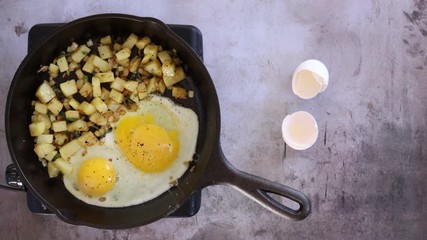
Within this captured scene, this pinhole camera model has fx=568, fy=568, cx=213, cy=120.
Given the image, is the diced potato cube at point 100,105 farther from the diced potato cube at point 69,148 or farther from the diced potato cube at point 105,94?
the diced potato cube at point 69,148

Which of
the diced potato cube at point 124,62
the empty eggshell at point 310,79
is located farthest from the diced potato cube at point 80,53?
the empty eggshell at point 310,79

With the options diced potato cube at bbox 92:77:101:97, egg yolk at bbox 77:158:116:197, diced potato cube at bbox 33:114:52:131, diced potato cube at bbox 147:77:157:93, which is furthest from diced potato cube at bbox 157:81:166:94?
diced potato cube at bbox 33:114:52:131

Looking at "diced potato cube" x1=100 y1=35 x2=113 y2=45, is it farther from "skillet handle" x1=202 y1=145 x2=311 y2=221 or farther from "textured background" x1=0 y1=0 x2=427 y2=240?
"skillet handle" x1=202 y1=145 x2=311 y2=221

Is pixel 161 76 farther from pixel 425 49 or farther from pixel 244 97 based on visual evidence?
pixel 425 49

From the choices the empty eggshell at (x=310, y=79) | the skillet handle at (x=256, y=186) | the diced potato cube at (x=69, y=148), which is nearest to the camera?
the skillet handle at (x=256, y=186)

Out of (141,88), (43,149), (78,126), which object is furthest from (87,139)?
(141,88)

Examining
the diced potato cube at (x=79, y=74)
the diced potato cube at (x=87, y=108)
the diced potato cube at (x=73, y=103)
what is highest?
the diced potato cube at (x=79, y=74)

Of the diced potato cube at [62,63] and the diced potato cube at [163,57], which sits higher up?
the diced potato cube at [62,63]

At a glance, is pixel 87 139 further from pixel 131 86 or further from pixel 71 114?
pixel 131 86
